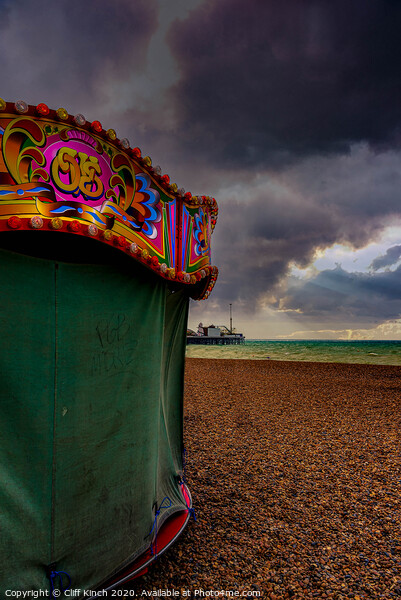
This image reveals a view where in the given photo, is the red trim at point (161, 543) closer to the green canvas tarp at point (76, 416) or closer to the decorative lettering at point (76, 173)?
the green canvas tarp at point (76, 416)

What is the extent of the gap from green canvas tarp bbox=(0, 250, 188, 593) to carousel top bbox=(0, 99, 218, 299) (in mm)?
314

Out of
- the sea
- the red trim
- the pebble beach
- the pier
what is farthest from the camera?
the pier

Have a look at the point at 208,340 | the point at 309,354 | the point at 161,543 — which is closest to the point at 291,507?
the point at 161,543

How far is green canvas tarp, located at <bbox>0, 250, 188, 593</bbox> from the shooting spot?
190 cm

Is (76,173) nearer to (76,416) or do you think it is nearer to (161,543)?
(76,416)

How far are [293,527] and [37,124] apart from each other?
4.36 metres

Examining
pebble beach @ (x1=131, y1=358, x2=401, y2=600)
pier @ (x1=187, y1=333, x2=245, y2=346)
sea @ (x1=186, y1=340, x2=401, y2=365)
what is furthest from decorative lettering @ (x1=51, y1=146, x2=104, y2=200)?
pier @ (x1=187, y1=333, x2=245, y2=346)

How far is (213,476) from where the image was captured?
4.56m

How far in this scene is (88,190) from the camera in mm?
1979

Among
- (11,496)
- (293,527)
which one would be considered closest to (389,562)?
(293,527)

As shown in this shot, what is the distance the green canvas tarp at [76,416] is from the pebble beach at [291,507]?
0.78 metres

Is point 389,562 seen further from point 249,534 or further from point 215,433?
point 215,433

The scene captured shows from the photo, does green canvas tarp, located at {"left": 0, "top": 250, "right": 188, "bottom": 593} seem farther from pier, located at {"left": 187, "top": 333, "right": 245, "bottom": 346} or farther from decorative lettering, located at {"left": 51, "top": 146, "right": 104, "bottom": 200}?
pier, located at {"left": 187, "top": 333, "right": 245, "bottom": 346}

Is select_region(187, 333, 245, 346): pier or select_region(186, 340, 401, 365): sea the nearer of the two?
select_region(186, 340, 401, 365): sea
